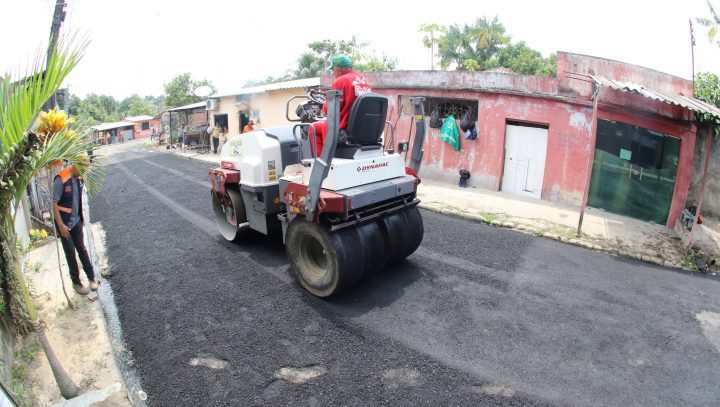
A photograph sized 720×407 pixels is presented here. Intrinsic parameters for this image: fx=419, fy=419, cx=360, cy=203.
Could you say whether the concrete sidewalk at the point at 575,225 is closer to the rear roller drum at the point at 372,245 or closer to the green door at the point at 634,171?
the green door at the point at 634,171

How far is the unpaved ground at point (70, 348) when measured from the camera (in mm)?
3346

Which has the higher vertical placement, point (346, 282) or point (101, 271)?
point (346, 282)

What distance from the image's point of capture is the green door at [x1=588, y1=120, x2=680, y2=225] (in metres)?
7.65

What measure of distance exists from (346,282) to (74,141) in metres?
2.75

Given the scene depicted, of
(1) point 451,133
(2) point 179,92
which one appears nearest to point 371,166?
(1) point 451,133

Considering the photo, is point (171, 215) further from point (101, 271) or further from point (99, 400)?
point (99, 400)

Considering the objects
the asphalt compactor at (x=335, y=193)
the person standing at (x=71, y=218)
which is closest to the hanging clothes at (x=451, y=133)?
the asphalt compactor at (x=335, y=193)

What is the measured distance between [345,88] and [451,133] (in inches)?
263

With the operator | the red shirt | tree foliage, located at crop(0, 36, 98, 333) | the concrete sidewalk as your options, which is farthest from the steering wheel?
the concrete sidewalk

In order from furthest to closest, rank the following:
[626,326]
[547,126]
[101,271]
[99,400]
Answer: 1. [547,126]
2. [101,271]
3. [626,326]
4. [99,400]

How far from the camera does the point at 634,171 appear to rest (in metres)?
8.14

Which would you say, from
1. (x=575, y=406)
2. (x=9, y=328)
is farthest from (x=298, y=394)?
(x=9, y=328)

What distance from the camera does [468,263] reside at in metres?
5.68

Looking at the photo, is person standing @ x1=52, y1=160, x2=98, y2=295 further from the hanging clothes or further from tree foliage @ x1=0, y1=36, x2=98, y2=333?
the hanging clothes
